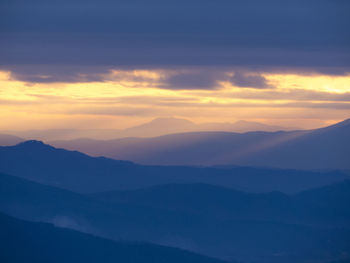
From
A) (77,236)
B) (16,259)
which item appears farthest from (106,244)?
(16,259)

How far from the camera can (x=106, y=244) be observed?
198 metres

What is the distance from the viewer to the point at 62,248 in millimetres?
186125

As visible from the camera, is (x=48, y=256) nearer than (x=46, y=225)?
Yes

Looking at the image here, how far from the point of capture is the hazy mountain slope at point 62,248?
566ft

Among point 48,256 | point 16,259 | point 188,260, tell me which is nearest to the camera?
point 16,259

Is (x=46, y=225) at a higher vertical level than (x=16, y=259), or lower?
higher

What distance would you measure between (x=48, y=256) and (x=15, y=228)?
430 inches

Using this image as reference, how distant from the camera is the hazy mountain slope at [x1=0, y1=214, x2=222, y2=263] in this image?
→ 172 meters

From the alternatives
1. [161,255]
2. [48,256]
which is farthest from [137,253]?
[48,256]

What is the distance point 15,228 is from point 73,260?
18.0 meters

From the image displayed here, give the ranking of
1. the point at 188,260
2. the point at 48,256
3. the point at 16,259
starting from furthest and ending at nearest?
1. the point at 188,260
2. the point at 48,256
3. the point at 16,259

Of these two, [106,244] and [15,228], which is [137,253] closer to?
[106,244]

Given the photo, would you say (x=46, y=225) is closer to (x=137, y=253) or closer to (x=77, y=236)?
(x=77, y=236)

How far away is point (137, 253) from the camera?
190m
